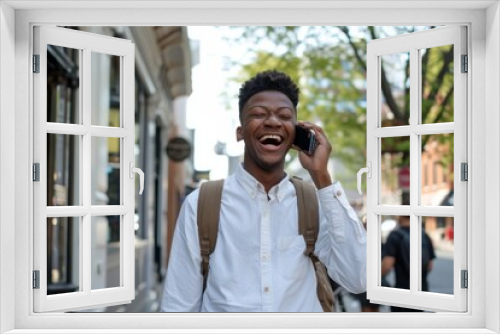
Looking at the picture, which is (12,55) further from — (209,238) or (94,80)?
(94,80)

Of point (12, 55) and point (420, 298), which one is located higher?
point (12, 55)

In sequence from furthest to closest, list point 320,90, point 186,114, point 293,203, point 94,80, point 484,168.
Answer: point 186,114, point 320,90, point 94,80, point 293,203, point 484,168

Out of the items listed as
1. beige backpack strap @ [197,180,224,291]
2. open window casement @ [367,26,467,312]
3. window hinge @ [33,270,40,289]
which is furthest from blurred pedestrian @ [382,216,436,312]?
window hinge @ [33,270,40,289]

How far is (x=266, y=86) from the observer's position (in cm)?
452

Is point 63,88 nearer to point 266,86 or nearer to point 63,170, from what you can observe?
point 63,170

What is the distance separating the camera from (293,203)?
4.40 meters

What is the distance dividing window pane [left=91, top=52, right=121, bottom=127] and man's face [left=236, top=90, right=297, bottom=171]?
3129mm

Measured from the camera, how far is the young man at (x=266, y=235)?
13.4 feet

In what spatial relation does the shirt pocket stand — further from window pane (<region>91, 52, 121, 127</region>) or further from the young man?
window pane (<region>91, 52, 121, 127</region>)

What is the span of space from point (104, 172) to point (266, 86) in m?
4.37

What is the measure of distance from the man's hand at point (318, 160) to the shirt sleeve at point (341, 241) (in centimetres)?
7

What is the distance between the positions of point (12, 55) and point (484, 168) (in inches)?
73.8

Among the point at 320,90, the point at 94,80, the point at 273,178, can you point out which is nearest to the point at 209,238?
the point at 273,178

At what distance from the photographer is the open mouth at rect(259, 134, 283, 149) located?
439cm
